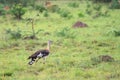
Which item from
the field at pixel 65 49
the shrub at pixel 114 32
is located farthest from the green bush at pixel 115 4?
the shrub at pixel 114 32

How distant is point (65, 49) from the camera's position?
1306cm

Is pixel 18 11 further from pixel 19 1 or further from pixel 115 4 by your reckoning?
pixel 115 4

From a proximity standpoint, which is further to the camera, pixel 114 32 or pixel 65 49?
pixel 114 32

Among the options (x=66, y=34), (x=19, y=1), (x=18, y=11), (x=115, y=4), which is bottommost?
(x=19, y=1)

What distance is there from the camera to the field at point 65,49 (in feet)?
32.3

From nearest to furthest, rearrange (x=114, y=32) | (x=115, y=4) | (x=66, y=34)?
(x=66, y=34) < (x=114, y=32) < (x=115, y=4)

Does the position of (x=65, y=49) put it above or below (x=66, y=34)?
above

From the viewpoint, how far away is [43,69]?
33.8 ft

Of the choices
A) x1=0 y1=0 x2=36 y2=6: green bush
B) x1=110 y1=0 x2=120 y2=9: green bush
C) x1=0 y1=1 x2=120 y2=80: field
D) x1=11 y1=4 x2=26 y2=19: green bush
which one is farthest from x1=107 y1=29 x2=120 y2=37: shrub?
x1=0 y1=0 x2=36 y2=6: green bush

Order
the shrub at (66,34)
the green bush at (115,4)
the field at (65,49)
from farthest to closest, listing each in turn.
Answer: the green bush at (115,4)
the shrub at (66,34)
the field at (65,49)

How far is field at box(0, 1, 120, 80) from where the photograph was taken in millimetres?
9852

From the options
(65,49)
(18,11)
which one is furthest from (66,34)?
(18,11)

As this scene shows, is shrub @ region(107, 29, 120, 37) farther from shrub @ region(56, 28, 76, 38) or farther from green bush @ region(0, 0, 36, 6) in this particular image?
green bush @ region(0, 0, 36, 6)

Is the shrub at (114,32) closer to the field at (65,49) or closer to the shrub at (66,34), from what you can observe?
the field at (65,49)
